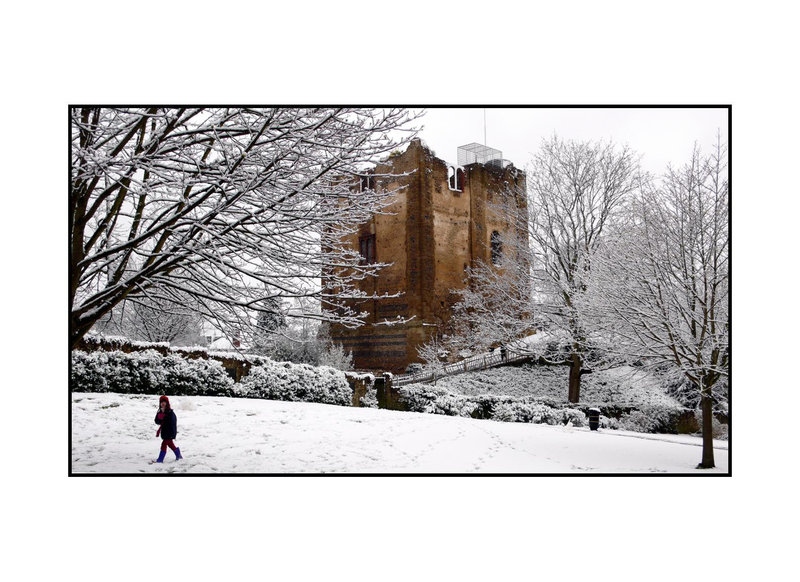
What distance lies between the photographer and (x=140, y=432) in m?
6.02

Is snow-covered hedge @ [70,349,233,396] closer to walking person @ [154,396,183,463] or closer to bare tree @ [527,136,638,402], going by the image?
walking person @ [154,396,183,463]

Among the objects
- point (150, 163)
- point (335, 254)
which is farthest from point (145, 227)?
point (335, 254)

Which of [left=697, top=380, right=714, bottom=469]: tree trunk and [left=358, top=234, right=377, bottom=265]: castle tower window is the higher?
[left=358, top=234, right=377, bottom=265]: castle tower window

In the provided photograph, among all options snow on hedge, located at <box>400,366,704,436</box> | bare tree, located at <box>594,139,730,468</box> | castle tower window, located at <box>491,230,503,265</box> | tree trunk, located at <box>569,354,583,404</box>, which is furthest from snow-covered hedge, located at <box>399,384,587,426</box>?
castle tower window, located at <box>491,230,503,265</box>

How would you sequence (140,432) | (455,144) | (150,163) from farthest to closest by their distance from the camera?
(455,144) < (140,432) < (150,163)

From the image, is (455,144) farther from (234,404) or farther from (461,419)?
(234,404)

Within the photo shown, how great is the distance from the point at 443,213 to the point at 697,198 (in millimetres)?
3265

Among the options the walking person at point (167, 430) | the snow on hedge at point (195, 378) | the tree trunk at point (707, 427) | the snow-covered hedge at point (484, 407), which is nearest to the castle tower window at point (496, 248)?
the snow-covered hedge at point (484, 407)

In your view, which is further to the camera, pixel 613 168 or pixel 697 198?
pixel 613 168

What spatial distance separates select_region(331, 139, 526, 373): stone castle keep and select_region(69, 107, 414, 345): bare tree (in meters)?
0.98

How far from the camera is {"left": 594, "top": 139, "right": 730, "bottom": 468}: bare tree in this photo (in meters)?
6.27

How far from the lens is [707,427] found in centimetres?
618

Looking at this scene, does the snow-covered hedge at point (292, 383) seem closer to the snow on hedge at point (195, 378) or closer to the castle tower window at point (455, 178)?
the snow on hedge at point (195, 378)

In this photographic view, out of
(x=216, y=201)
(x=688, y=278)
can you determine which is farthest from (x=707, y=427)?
(x=216, y=201)
